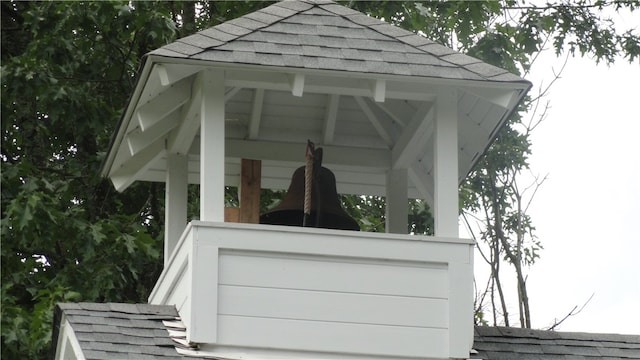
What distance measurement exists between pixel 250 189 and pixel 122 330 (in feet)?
6.63

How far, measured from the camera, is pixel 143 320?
8078mm

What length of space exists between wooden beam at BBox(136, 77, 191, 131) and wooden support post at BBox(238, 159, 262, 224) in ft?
3.17

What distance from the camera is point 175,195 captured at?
980 centimetres

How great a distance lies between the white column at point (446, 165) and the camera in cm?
832

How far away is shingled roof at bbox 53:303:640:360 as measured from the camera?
303 inches

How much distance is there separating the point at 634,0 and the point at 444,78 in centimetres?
972

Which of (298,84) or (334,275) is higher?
(298,84)

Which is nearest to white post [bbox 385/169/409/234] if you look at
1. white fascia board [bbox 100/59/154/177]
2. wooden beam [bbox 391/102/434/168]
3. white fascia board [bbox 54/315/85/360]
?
wooden beam [bbox 391/102/434/168]

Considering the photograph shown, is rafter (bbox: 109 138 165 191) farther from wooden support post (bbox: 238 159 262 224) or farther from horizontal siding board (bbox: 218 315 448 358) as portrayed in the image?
horizontal siding board (bbox: 218 315 448 358)

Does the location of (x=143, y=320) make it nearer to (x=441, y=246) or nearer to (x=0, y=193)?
(x=441, y=246)

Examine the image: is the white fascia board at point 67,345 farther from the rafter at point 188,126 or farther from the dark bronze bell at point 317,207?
the dark bronze bell at point 317,207

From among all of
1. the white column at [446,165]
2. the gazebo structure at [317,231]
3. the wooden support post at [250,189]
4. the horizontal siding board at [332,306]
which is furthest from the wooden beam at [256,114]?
the horizontal siding board at [332,306]

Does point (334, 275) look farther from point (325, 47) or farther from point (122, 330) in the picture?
point (325, 47)

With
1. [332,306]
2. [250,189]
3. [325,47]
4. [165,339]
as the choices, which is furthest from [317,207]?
[165,339]
